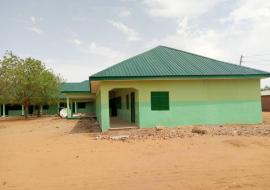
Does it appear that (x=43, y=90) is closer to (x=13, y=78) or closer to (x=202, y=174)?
(x=13, y=78)

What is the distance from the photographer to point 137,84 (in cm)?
1633

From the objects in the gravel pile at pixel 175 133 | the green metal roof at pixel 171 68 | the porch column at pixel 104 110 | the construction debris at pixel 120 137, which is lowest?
the construction debris at pixel 120 137

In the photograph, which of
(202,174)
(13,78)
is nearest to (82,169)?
(202,174)

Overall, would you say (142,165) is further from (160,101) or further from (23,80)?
(23,80)

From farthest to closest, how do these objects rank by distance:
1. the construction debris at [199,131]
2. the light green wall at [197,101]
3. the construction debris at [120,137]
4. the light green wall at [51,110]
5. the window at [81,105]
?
the light green wall at [51,110] < the window at [81,105] < the light green wall at [197,101] < the construction debris at [199,131] < the construction debris at [120,137]

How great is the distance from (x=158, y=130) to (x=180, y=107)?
8.01 ft

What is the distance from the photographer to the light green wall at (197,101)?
1622 centimetres

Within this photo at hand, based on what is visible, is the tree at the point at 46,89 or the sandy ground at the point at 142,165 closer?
the sandy ground at the point at 142,165

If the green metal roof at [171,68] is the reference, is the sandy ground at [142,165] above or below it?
below

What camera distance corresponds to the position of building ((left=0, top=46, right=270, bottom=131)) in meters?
16.0

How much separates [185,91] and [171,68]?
1.54 meters

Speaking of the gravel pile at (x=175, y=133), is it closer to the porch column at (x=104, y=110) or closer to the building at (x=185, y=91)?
the porch column at (x=104, y=110)

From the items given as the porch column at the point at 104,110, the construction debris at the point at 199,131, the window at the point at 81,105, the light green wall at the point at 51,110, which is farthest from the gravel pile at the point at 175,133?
the light green wall at the point at 51,110

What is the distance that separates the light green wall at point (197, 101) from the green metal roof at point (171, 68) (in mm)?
619
